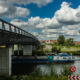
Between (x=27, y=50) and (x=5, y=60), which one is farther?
(x=27, y=50)

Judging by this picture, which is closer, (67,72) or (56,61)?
(67,72)

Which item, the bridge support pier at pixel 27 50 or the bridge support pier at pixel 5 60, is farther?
the bridge support pier at pixel 27 50

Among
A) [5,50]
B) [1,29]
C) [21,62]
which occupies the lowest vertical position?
[21,62]

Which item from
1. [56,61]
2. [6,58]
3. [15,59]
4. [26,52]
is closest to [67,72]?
[6,58]

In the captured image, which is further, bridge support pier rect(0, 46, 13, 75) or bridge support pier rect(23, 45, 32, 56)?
bridge support pier rect(23, 45, 32, 56)

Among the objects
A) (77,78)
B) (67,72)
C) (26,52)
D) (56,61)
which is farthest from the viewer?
(26,52)

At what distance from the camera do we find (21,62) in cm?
5928

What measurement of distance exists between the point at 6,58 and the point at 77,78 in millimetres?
21526

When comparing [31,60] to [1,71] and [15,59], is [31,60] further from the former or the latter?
[1,71]

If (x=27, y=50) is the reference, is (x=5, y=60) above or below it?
below

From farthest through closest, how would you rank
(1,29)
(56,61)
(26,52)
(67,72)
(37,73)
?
(26,52), (56,61), (37,73), (67,72), (1,29)

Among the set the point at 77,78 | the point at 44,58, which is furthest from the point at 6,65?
the point at 44,58

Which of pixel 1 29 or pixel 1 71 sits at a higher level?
pixel 1 29

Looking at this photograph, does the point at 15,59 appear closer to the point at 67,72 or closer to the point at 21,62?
the point at 21,62
